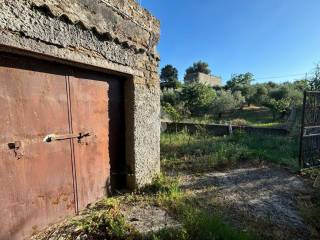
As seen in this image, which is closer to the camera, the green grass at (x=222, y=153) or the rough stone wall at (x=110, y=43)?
the rough stone wall at (x=110, y=43)

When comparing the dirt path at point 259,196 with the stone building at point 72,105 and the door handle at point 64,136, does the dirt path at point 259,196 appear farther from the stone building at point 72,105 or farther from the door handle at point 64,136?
the door handle at point 64,136

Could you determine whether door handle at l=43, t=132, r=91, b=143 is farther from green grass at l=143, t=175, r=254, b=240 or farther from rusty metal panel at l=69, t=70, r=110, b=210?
green grass at l=143, t=175, r=254, b=240

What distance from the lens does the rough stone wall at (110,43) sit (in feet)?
7.64

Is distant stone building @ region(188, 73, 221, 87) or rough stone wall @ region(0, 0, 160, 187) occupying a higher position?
distant stone building @ region(188, 73, 221, 87)

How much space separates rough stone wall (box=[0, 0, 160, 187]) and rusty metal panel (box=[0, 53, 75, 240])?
10.4 inches

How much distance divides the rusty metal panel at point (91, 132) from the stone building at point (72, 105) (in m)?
0.01

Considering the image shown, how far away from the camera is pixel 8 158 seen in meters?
2.41

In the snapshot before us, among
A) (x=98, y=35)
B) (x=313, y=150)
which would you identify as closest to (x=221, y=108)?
(x=313, y=150)

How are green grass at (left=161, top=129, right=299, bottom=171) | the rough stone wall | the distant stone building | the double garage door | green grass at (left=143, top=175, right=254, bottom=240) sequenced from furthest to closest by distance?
the distant stone building
green grass at (left=161, top=129, right=299, bottom=171)
green grass at (left=143, top=175, right=254, bottom=240)
the double garage door
the rough stone wall

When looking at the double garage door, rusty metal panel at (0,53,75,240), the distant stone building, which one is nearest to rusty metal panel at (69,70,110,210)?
the double garage door

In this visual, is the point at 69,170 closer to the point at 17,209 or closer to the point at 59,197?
the point at 59,197

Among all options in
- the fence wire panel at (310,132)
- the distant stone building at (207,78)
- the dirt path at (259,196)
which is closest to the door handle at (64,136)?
the dirt path at (259,196)

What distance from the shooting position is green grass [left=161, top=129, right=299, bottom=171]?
19.8ft

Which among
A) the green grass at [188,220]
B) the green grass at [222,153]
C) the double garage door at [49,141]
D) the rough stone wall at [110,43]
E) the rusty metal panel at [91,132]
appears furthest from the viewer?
the green grass at [222,153]
